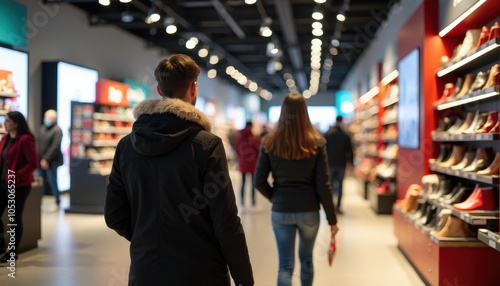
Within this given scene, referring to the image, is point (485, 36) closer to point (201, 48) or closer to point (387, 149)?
point (387, 149)

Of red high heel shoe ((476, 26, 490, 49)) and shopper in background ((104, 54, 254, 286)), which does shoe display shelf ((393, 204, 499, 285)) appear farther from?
shopper in background ((104, 54, 254, 286))

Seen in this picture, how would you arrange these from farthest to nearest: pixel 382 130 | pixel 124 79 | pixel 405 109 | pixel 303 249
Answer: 1. pixel 124 79
2. pixel 382 130
3. pixel 405 109
4. pixel 303 249

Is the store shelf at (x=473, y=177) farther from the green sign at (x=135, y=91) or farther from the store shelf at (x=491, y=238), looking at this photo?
the green sign at (x=135, y=91)

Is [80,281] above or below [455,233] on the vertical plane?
below

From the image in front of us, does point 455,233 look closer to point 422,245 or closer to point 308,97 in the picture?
point 422,245

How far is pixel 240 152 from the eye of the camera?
9.18 metres

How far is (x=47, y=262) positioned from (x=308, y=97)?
89.9ft

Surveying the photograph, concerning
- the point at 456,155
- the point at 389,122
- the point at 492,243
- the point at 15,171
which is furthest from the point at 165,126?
the point at 389,122

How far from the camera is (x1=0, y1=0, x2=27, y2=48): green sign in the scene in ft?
25.1

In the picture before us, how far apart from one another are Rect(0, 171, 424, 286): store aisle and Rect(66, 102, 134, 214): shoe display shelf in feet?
1.37

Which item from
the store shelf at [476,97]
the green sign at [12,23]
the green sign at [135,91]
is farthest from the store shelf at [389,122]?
the green sign at [12,23]

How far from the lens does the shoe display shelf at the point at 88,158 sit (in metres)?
8.14

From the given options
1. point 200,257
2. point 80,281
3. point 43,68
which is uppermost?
point 43,68

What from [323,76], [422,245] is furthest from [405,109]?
[323,76]
